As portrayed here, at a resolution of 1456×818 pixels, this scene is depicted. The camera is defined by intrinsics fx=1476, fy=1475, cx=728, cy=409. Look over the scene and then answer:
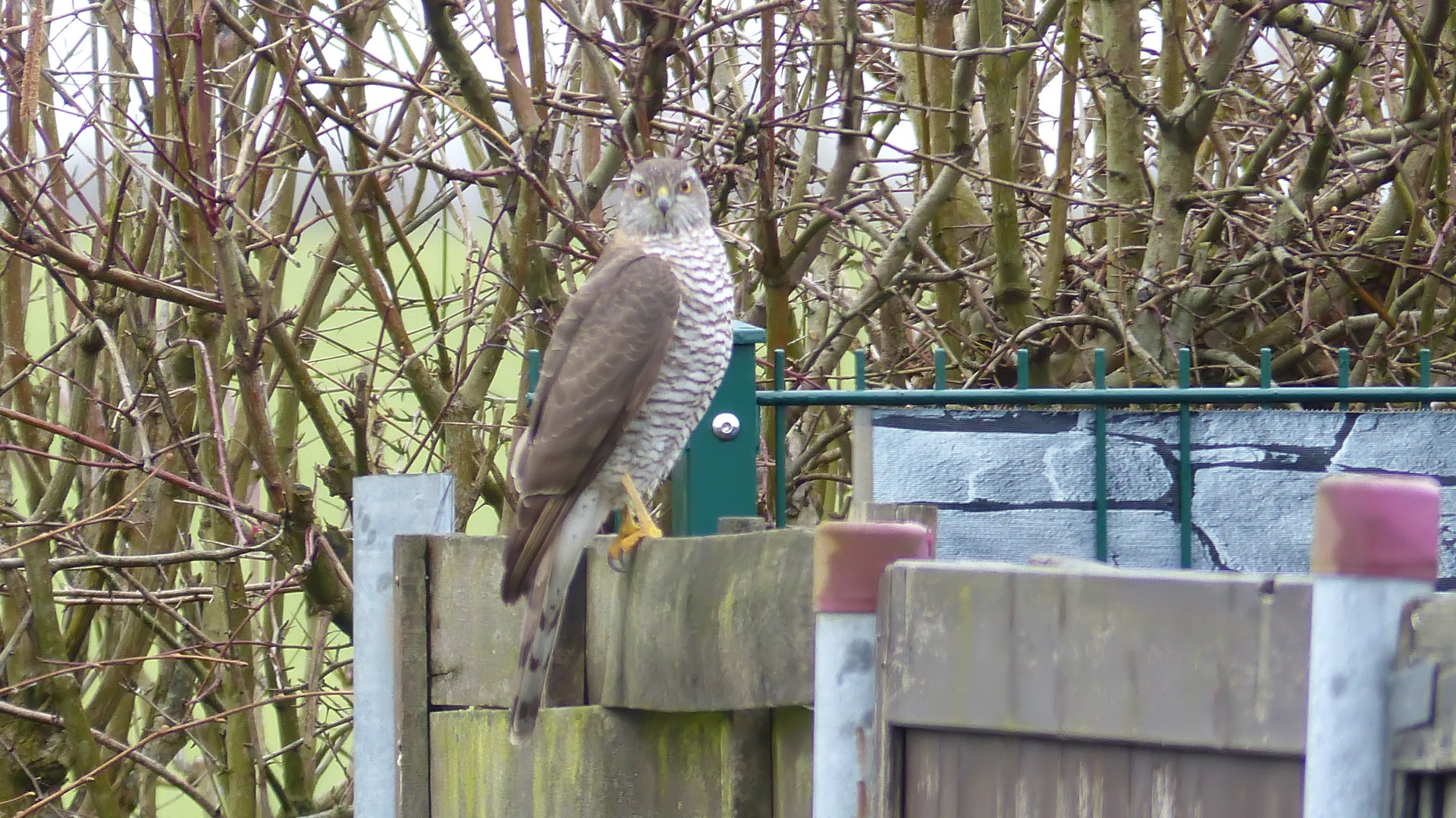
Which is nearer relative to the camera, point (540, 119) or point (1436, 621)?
point (1436, 621)

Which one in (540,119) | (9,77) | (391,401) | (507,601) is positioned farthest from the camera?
(391,401)

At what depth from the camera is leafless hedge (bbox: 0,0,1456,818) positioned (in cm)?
405

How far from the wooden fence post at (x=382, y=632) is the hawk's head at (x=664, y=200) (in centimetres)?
112

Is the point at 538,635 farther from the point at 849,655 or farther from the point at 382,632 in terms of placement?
the point at 849,655

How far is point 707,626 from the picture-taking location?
223 cm

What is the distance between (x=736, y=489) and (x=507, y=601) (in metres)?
0.57

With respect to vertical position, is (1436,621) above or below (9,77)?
below

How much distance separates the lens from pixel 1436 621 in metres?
1.08

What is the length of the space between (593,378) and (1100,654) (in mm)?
1940

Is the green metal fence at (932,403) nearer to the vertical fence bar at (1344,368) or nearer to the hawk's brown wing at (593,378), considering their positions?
the vertical fence bar at (1344,368)

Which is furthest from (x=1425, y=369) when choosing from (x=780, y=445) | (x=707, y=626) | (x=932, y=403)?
(x=707, y=626)

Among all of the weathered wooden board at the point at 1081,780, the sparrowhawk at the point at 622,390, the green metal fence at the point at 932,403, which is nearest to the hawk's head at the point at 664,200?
the sparrowhawk at the point at 622,390

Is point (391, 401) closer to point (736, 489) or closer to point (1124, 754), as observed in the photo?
point (736, 489)

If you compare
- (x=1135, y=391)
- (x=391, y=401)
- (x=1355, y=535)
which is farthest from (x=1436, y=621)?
(x=391, y=401)
